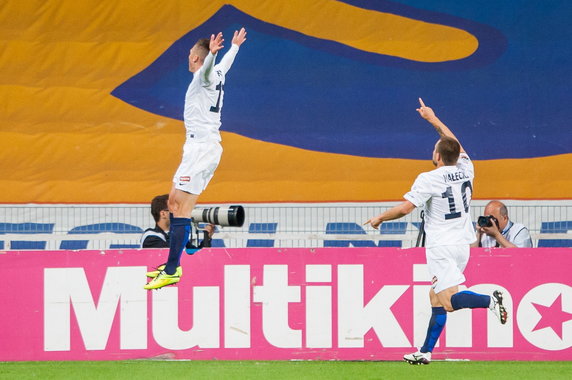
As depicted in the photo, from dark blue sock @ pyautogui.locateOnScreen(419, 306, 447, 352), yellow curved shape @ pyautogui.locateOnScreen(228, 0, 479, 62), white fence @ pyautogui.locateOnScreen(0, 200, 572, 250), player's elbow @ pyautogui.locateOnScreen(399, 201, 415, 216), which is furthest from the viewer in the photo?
yellow curved shape @ pyautogui.locateOnScreen(228, 0, 479, 62)

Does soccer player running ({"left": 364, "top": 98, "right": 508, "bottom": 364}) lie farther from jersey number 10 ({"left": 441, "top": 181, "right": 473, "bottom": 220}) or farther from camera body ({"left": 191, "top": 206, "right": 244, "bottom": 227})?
camera body ({"left": 191, "top": 206, "right": 244, "bottom": 227})

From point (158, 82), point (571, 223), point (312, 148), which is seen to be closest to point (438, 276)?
point (571, 223)

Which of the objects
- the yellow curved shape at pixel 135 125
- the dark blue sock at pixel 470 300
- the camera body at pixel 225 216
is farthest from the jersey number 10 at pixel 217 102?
the yellow curved shape at pixel 135 125

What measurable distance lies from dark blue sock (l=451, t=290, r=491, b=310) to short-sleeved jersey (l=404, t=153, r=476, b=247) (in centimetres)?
43

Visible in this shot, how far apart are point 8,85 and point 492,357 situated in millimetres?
6878

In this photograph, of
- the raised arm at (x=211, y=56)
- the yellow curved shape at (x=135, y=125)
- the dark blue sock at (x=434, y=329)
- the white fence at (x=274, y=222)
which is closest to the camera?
the raised arm at (x=211, y=56)

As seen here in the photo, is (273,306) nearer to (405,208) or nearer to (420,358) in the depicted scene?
(420,358)

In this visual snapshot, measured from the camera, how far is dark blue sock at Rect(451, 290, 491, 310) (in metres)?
7.65

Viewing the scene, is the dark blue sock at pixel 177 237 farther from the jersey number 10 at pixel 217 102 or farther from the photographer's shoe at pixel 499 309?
the photographer's shoe at pixel 499 309

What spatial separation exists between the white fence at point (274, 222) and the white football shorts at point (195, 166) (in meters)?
3.09

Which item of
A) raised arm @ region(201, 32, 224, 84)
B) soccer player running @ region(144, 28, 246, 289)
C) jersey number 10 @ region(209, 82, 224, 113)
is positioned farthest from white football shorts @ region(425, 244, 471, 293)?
raised arm @ region(201, 32, 224, 84)

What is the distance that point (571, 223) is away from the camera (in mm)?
10930

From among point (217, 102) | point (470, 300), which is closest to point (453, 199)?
point (470, 300)

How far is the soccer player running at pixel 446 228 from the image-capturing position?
7.76 meters
